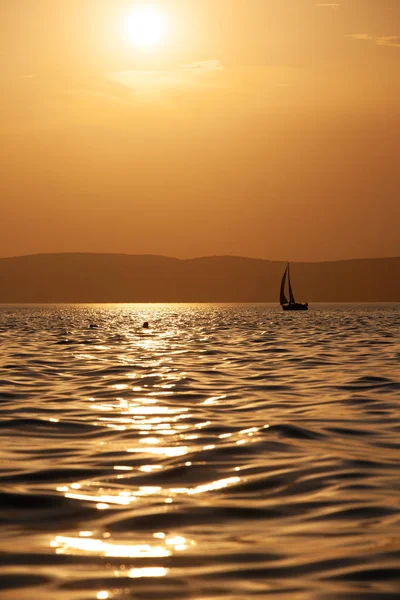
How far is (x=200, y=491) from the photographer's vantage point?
10.5 metres

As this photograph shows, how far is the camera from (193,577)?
23.6 ft

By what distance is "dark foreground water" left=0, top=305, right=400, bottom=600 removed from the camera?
7203 millimetres

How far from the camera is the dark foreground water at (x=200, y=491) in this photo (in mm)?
7203

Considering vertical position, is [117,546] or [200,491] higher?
[117,546]

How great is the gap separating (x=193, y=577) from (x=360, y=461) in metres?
5.50

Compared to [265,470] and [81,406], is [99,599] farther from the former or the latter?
[81,406]

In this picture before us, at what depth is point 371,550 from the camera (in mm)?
7953

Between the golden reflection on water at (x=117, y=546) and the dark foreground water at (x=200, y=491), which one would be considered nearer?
the dark foreground water at (x=200, y=491)

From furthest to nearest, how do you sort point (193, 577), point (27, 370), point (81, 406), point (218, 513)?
point (27, 370), point (81, 406), point (218, 513), point (193, 577)

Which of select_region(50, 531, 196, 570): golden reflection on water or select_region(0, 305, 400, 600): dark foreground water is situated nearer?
select_region(0, 305, 400, 600): dark foreground water

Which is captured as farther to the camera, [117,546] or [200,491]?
[200,491]

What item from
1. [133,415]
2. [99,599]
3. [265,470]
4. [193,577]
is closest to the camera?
[99,599]

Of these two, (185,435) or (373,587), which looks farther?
(185,435)

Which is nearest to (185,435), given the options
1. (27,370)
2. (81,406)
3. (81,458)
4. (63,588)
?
(81,458)
